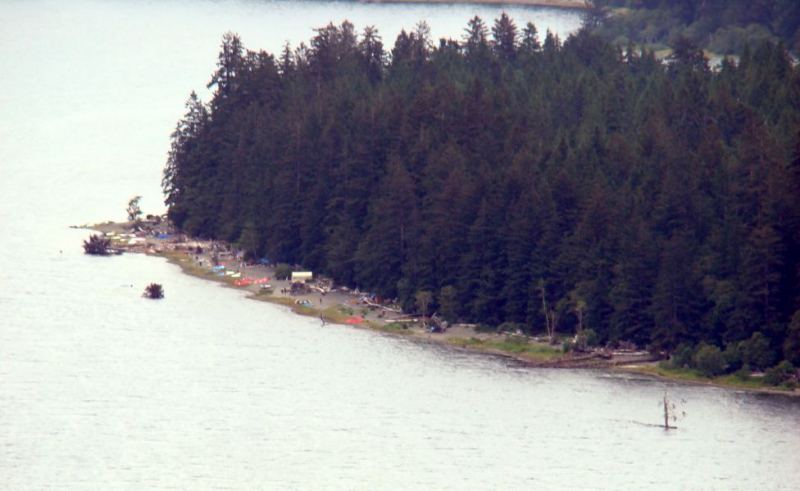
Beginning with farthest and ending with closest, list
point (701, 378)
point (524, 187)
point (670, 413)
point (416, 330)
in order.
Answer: point (524, 187) → point (416, 330) → point (701, 378) → point (670, 413)

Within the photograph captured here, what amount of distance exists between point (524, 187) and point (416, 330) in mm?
11360

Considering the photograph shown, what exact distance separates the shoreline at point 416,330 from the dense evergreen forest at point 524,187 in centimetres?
186

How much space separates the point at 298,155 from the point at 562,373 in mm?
38292

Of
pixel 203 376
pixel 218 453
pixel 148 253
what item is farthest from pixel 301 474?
pixel 148 253

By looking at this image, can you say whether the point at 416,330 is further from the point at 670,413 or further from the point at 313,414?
the point at 670,413

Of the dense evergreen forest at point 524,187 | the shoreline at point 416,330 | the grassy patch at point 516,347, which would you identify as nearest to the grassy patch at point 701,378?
the shoreline at point 416,330

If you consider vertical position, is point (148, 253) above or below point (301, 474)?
above

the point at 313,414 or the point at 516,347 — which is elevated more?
the point at 516,347

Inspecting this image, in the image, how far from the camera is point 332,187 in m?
150

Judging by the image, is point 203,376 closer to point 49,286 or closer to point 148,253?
point 49,286

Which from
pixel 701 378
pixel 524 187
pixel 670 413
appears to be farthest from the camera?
pixel 524 187

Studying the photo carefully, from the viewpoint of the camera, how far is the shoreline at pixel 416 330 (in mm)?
120062

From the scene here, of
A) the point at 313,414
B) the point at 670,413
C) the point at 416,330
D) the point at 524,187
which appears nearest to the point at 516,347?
the point at 416,330

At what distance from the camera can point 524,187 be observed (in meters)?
134
